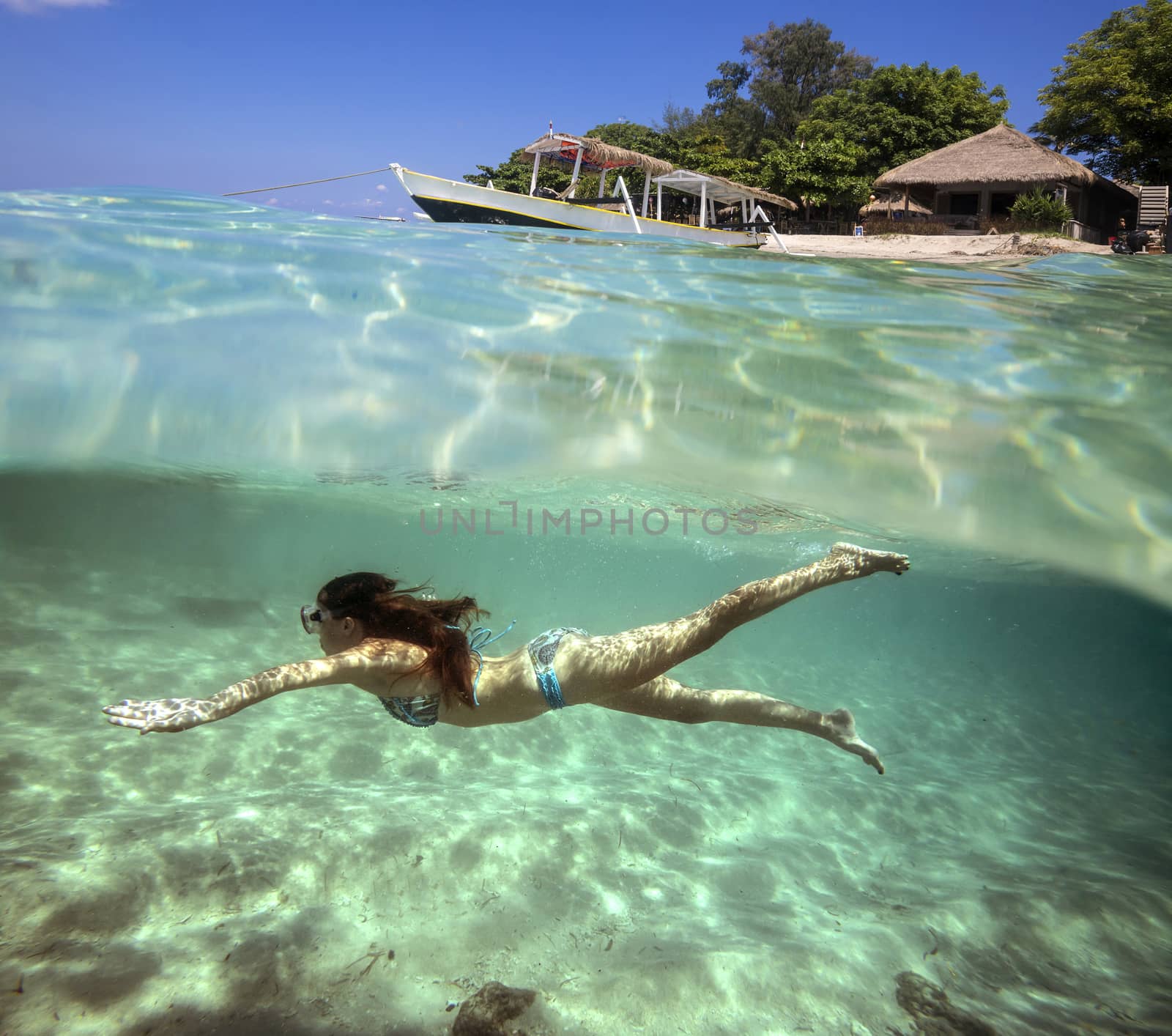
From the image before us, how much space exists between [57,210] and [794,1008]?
31.1ft

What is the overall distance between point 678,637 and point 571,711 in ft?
16.7

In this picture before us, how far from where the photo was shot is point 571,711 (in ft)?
30.1

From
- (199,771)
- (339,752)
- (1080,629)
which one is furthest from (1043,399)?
(1080,629)

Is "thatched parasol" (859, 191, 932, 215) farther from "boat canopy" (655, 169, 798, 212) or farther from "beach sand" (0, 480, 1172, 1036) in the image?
"beach sand" (0, 480, 1172, 1036)

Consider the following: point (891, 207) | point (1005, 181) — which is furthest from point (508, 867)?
point (891, 207)

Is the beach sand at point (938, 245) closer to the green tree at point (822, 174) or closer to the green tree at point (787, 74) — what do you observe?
the green tree at point (822, 174)

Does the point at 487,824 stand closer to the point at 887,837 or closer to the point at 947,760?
the point at 887,837

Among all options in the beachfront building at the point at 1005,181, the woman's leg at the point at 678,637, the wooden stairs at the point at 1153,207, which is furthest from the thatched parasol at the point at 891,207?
the woman's leg at the point at 678,637

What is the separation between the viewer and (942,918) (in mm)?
4980

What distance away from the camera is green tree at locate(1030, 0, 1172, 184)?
32.2m

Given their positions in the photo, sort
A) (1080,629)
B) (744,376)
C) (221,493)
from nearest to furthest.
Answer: (744,376) < (221,493) < (1080,629)

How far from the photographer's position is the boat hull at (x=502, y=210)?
1680 cm

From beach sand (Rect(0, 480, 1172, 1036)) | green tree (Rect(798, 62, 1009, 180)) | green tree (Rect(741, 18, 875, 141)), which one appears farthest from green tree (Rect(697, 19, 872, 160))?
beach sand (Rect(0, 480, 1172, 1036))

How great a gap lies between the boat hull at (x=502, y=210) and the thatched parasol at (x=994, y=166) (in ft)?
70.0
